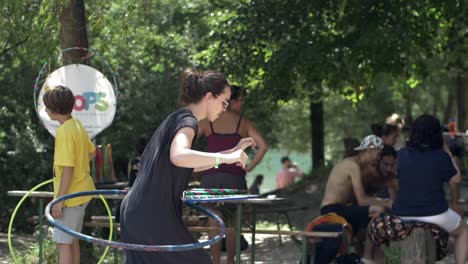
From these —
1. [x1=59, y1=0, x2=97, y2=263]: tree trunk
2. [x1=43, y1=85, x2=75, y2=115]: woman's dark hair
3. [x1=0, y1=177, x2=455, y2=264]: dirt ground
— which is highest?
[x1=59, y1=0, x2=97, y2=263]: tree trunk

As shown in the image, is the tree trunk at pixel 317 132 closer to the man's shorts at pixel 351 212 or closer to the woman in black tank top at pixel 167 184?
the man's shorts at pixel 351 212

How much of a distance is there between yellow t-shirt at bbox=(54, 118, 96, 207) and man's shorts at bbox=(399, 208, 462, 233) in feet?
9.01

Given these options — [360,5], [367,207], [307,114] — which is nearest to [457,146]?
[360,5]

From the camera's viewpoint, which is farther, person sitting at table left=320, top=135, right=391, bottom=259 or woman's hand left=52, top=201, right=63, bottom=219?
person sitting at table left=320, top=135, right=391, bottom=259

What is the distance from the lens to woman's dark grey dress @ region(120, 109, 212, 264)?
16.1 feet

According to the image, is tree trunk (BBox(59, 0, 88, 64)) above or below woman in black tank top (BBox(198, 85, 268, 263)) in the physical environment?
above

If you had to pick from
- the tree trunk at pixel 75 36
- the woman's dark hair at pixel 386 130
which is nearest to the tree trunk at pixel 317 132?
the woman's dark hair at pixel 386 130

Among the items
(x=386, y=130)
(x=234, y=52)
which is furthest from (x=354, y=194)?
(x=234, y=52)

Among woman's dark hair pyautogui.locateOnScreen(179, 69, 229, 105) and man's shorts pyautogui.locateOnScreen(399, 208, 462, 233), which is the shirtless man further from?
woman's dark hair pyautogui.locateOnScreen(179, 69, 229, 105)

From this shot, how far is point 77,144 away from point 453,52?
907cm

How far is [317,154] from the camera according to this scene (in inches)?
861

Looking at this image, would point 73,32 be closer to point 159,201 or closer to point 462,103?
point 159,201

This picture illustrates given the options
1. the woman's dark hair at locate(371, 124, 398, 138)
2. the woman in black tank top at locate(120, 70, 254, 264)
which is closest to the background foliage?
the woman's dark hair at locate(371, 124, 398, 138)

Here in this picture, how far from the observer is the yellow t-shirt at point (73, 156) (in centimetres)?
742
